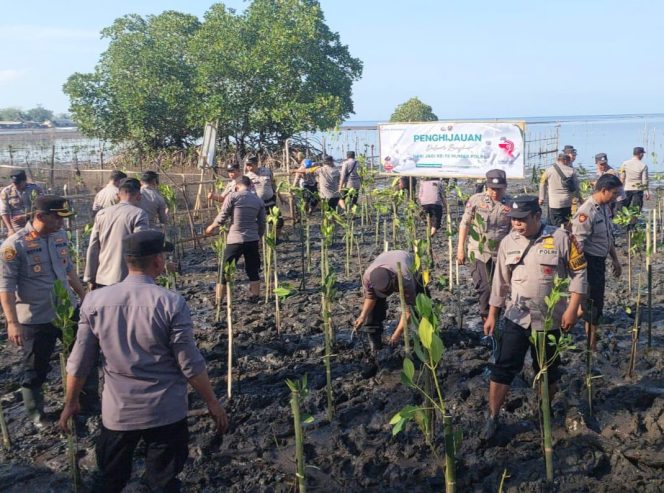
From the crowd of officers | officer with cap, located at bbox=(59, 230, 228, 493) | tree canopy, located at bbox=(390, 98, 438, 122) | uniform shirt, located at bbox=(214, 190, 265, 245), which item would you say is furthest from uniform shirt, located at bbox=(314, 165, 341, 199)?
tree canopy, located at bbox=(390, 98, 438, 122)

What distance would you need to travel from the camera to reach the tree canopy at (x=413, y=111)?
26781 mm

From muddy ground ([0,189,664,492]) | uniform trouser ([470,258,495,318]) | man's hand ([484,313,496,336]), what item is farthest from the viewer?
uniform trouser ([470,258,495,318])

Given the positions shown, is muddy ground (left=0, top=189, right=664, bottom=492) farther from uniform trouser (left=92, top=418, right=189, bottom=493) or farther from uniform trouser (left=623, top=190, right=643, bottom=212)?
uniform trouser (left=623, top=190, right=643, bottom=212)

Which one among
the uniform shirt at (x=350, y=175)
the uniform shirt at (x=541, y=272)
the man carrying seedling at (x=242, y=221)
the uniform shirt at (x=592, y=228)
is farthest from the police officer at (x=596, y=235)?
the uniform shirt at (x=350, y=175)

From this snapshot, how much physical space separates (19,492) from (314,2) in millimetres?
20123

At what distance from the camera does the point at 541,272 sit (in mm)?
4363

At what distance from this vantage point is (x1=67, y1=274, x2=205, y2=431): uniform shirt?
121 inches

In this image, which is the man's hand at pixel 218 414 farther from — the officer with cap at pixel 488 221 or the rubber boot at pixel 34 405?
the officer with cap at pixel 488 221

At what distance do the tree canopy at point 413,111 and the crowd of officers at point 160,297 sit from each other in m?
19.4

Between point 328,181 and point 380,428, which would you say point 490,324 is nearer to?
point 380,428

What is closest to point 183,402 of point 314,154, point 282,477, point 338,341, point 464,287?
point 282,477

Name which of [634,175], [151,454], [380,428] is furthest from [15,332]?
[634,175]

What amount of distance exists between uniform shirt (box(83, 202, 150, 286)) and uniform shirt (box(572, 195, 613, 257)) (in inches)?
148

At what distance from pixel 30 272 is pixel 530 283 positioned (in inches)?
139
